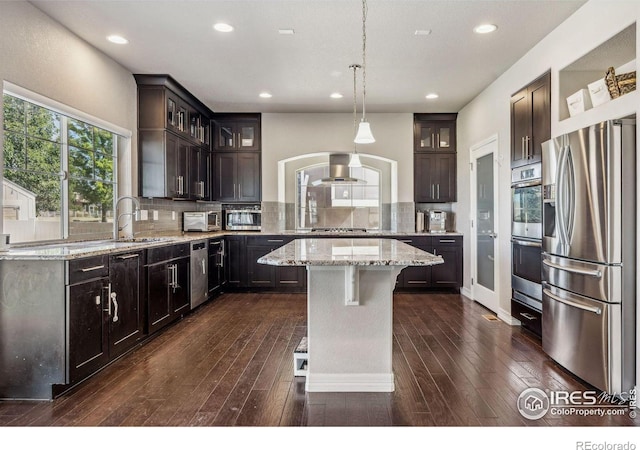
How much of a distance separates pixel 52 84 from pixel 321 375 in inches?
124

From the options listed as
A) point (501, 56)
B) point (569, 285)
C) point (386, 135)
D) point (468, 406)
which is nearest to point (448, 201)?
point (386, 135)

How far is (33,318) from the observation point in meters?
2.58

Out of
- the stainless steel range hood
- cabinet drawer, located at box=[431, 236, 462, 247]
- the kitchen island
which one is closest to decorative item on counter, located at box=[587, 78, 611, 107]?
the kitchen island

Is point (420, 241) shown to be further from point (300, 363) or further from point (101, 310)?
point (101, 310)

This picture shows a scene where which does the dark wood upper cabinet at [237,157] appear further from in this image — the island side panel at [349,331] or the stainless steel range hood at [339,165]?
the island side panel at [349,331]

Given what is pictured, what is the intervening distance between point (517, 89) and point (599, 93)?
1.42 m

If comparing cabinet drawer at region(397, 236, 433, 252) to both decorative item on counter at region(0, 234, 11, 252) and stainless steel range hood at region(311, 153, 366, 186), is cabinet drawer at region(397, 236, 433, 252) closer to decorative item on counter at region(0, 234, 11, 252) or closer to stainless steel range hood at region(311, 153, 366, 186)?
stainless steel range hood at region(311, 153, 366, 186)

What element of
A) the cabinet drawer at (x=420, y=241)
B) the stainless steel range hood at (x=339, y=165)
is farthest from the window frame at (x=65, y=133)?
the cabinet drawer at (x=420, y=241)

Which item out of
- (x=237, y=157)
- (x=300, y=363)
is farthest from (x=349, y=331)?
(x=237, y=157)

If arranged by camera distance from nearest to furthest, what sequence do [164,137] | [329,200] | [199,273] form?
[164,137] → [199,273] → [329,200]

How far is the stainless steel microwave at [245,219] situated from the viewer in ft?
21.7

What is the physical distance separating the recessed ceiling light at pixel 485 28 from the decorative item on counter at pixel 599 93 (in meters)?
0.99

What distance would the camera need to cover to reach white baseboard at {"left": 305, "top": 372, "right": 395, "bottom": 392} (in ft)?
8.61
